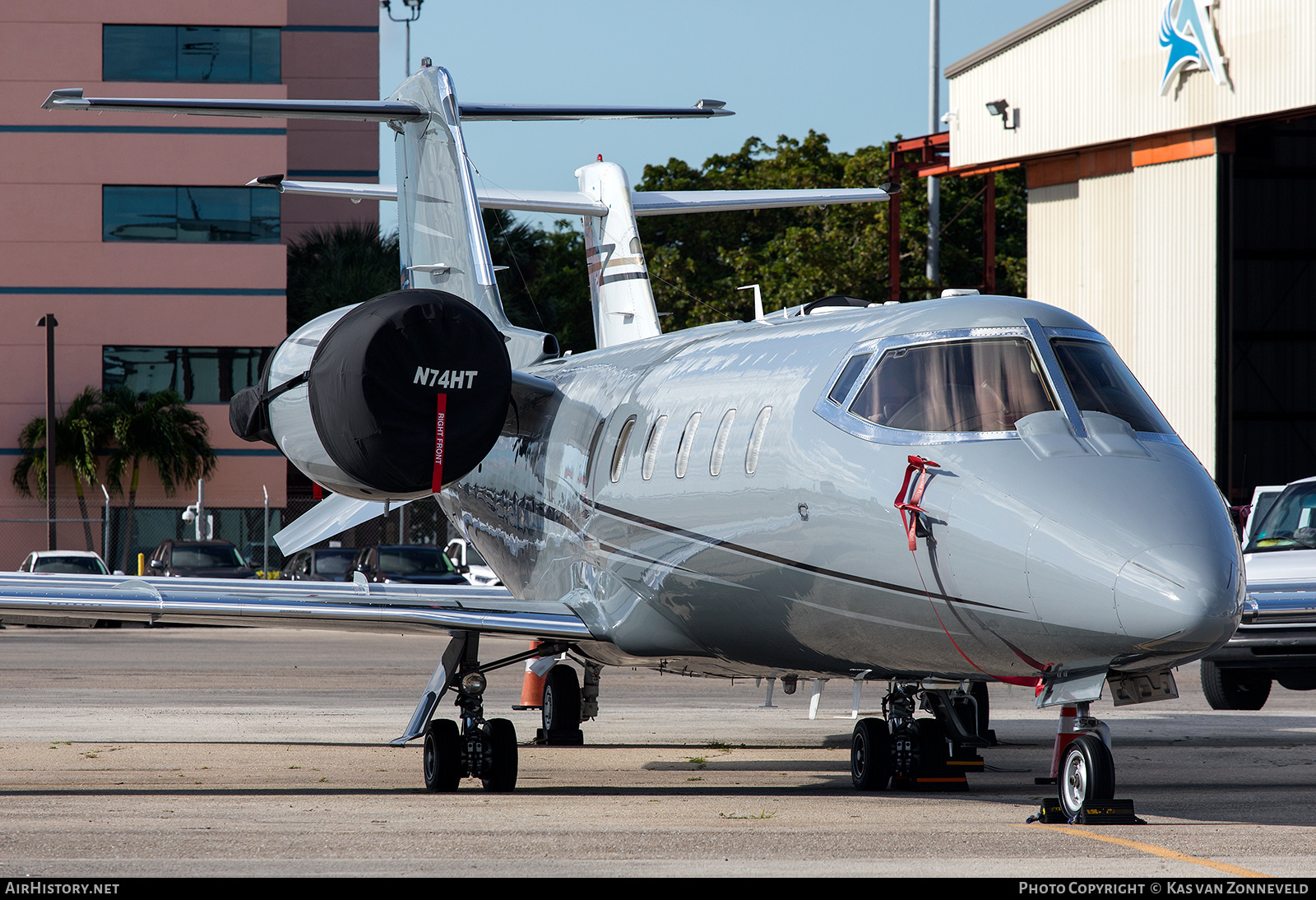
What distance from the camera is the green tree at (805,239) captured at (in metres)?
45.2

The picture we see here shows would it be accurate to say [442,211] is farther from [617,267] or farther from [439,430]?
[439,430]

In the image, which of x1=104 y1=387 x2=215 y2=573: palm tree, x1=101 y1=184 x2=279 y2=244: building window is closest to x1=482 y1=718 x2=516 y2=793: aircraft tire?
x1=104 y1=387 x2=215 y2=573: palm tree

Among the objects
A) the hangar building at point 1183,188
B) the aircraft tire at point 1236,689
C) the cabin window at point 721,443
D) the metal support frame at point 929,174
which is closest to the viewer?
the cabin window at point 721,443

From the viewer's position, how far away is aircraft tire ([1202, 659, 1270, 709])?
1814cm

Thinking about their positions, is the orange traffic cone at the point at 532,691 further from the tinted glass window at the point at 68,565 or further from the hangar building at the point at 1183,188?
the tinted glass window at the point at 68,565

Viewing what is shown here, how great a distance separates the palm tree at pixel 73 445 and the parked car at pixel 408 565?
14881mm

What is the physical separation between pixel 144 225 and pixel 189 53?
532cm

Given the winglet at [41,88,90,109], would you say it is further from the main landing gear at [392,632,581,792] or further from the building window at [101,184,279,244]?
the building window at [101,184,279,244]

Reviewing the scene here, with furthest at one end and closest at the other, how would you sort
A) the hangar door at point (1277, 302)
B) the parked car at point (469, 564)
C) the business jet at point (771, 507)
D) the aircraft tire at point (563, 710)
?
the hangar door at point (1277, 302) → the parked car at point (469, 564) → the aircraft tire at point (563, 710) → the business jet at point (771, 507)

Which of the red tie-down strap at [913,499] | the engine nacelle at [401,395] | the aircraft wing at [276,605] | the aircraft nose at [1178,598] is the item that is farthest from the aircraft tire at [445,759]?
the aircraft nose at [1178,598]

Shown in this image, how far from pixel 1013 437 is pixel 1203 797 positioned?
3819 mm

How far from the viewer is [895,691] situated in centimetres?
1131

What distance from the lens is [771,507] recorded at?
955 centimetres
